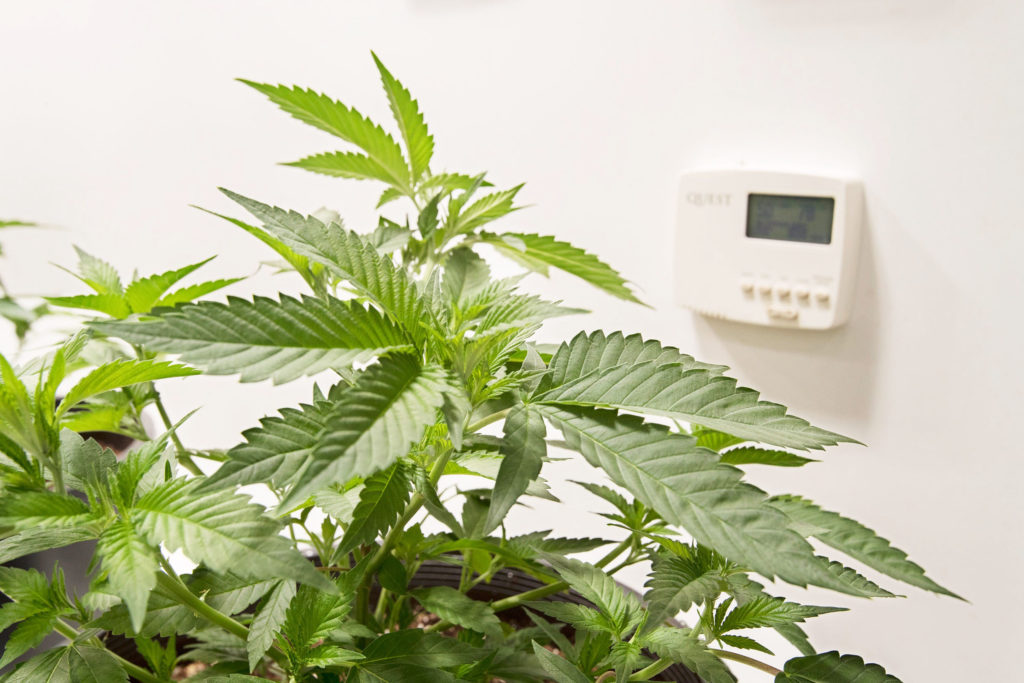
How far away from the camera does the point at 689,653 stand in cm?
31

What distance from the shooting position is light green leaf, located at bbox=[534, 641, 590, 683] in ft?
0.98

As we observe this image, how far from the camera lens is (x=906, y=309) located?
0.77 metres

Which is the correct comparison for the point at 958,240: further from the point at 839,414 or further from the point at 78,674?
the point at 78,674

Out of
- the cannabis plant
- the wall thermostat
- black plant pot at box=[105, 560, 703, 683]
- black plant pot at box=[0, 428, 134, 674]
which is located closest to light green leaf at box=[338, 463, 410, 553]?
the cannabis plant

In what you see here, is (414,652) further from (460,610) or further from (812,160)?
(812,160)

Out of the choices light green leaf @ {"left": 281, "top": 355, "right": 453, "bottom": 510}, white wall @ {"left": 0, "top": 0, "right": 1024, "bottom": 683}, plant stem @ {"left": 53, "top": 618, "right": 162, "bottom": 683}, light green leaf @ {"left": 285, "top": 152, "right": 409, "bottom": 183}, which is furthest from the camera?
white wall @ {"left": 0, "top": 0, "right": 1024, "bottom": 683}

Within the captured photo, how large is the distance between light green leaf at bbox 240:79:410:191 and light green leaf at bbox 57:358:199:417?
0.49 ft

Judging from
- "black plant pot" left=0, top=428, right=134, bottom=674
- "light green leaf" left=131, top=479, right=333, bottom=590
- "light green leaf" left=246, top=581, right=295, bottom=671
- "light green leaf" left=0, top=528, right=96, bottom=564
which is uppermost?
"light green leaf" left=131, top=479, right=333, bottom=590

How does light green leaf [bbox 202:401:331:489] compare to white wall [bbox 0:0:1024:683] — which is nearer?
light green leaf [bbox 202:401:331:489]

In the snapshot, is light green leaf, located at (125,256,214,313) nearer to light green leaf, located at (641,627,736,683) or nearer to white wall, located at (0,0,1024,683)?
light green leaf, located at (641,627,736,683)

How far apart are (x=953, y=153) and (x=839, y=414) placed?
0.28 m

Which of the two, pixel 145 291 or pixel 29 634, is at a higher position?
pixel 145 291

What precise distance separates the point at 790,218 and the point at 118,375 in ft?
2.19

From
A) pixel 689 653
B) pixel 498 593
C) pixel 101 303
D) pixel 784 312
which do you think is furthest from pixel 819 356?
pixel 101 303
